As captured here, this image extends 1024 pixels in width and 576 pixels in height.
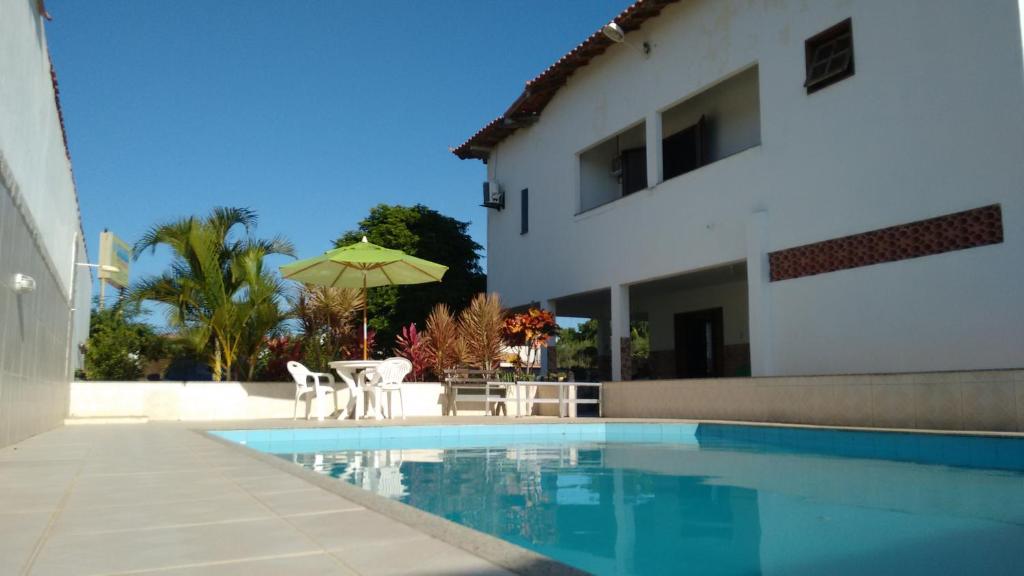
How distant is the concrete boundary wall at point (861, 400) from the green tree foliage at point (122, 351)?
389 inches

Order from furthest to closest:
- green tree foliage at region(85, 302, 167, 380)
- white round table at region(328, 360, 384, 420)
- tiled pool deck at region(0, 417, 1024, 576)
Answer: green tree foliage at region(85, 302, 167, 380)
white round table at region(328, 360, 384, 420)
tiled pool deck at region(0, 417, 1024, 576)

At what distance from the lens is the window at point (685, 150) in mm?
13352

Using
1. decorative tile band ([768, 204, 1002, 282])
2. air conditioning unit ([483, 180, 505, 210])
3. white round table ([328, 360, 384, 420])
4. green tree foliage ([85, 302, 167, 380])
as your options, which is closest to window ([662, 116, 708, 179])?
decorative tile band ([768, 204, 1002, 282])

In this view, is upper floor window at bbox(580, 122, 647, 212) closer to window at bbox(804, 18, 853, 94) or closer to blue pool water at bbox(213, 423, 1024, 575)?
window at bbox(804, 18, 853, 94)

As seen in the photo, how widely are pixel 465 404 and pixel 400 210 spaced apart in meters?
12.3

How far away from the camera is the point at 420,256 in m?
22.8

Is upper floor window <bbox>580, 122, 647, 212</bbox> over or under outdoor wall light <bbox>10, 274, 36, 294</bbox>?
over

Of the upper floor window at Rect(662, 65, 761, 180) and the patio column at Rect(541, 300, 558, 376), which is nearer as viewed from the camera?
the upper floor window at Rect(662, 65, 761, 180)

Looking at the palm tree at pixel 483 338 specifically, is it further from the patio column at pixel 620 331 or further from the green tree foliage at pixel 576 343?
the green tree foliage at pixel 576 343

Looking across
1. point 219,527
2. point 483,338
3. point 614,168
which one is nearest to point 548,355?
point 483,338

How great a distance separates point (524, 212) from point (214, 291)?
7.16 meters

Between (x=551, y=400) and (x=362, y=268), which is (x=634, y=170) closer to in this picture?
(x=551, y=400)

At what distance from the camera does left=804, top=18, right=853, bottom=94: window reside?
32.5 feet

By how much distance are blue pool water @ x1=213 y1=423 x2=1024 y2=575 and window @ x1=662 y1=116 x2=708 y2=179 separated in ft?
18.8
